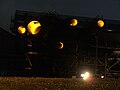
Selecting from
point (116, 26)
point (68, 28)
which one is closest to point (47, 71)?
point (68, 28)

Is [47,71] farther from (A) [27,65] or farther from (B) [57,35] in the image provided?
(B) [57,35]

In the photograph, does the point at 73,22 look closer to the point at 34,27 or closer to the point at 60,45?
the point at 60,45

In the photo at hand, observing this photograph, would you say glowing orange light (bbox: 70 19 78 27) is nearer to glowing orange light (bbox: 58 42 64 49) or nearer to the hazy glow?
glowing orange light (bbox: 58 42 64 49)

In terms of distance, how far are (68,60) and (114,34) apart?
3895mm

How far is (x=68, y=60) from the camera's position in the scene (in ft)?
50.3

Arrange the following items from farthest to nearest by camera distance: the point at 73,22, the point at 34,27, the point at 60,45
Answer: the point at 60,45, the point at 73,22, the point at 34,27

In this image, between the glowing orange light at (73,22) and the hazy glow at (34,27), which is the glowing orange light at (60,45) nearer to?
the glowing orange light at (73,22)

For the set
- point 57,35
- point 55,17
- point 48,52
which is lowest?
point 48,52

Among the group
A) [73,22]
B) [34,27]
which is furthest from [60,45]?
[34,27]

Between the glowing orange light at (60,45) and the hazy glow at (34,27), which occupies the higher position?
the hazy glow at (34,27)

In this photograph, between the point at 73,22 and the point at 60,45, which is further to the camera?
the point at 60,45

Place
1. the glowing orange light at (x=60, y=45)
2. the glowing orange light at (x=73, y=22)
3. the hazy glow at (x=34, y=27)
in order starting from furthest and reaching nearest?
1. the glowing orange light at (x=60, y=45)
2. the glowing orange light at (x=73, y=22)
3. the hazy glow at (x=34, y=27)

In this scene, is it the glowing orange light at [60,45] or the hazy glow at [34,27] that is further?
the glowing orange light at [60,45]

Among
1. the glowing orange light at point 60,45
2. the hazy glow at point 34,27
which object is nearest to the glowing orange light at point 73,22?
the glowing orange light at point 60,45
